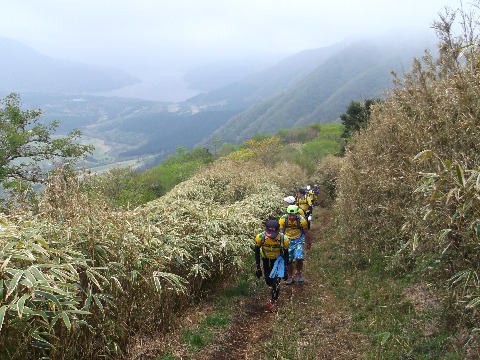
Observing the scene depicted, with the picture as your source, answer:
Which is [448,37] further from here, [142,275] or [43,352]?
[43,352]

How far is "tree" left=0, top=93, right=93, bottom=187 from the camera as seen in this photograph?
2144 cm

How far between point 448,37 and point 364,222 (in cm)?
681

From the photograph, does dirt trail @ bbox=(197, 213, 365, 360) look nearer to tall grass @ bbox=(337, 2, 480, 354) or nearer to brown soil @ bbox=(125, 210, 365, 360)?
brown soil @ bbox=(125, 210, 365, 360)

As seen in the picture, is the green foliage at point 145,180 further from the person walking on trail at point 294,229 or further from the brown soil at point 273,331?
the brown soil at point 273,331

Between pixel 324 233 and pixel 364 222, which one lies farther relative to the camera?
pixel 324 233

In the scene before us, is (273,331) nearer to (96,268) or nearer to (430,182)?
(96,268)

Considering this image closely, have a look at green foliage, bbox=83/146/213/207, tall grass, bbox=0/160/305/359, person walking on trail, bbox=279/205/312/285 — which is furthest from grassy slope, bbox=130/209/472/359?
green foliage, bbox=83/146/213/207

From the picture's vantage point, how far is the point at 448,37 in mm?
A: 11984

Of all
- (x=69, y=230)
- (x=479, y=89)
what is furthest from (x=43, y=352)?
(x=479, y=89)

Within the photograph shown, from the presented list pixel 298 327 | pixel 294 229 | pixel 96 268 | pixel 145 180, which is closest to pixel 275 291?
pixel 298 327

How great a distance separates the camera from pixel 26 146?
22.7m

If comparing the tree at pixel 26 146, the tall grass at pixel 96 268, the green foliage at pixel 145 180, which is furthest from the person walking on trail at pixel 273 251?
the tree at pixel 26 146

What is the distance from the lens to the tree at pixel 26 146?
21438 mm

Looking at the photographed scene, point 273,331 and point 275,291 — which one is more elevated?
point 275,291
